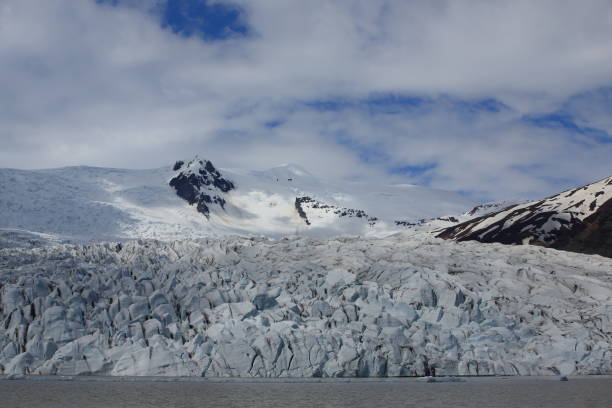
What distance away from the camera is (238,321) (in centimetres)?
3366

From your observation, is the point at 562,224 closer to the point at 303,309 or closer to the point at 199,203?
the point at 303,309

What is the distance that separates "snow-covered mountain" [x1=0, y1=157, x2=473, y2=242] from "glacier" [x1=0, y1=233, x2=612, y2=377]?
139ft

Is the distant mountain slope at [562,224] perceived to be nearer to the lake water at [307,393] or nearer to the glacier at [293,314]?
the glacier at [293,314]

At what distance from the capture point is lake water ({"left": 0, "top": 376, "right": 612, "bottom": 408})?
85.6 ft

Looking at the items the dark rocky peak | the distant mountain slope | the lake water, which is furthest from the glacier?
the dark rocky peak

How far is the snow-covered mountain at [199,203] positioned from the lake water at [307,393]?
1985 inches

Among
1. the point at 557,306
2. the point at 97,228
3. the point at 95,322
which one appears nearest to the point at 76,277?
the point at 95,322

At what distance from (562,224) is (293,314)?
54.2 metres

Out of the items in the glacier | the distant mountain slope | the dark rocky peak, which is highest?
the dark rocky peak

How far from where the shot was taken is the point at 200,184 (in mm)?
140500

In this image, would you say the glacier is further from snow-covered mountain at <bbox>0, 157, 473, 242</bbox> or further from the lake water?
snow-covered mountain at <bbox>0, 157, 473, 242</bbox>

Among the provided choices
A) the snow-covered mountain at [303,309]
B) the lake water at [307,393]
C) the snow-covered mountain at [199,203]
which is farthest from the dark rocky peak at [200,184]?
the lake water at [307,393]

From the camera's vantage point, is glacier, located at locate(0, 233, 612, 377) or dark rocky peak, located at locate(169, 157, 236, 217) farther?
dark rocky peak, located at locate(169, 157, 236, 217)

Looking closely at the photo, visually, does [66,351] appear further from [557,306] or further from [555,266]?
[555,266]
